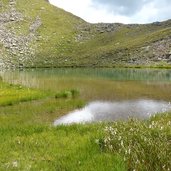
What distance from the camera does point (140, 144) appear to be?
42.5 ft

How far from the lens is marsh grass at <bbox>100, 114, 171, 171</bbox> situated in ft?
37.9

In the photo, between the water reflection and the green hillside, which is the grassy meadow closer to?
the water reflection

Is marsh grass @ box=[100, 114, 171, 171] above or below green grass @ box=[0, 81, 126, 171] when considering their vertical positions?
above

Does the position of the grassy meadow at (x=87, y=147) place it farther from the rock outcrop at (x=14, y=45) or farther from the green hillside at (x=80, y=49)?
the rock outcrop at (x=14, y=45)

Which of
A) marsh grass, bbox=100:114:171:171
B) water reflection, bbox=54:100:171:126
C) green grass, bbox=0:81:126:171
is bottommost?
water reflection, bbox=54:100:171:126

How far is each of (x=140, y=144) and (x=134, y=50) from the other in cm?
14047

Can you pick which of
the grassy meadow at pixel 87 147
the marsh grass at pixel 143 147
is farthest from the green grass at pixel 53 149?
the marsh grass at pixel 143 147

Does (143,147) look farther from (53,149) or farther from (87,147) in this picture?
(53,149)

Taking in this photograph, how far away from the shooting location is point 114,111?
110 feet

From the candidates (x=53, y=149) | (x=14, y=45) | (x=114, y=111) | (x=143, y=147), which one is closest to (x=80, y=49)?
(x=14, y=45)

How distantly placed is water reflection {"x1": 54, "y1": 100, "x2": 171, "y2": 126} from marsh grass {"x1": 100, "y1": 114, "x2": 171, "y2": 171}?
41.9ft

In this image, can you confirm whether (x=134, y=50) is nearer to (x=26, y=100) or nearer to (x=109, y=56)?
(x=109, y=56)

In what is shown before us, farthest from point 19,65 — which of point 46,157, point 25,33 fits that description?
point 46,157

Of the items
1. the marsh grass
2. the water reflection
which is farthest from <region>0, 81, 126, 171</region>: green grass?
the water reflection
